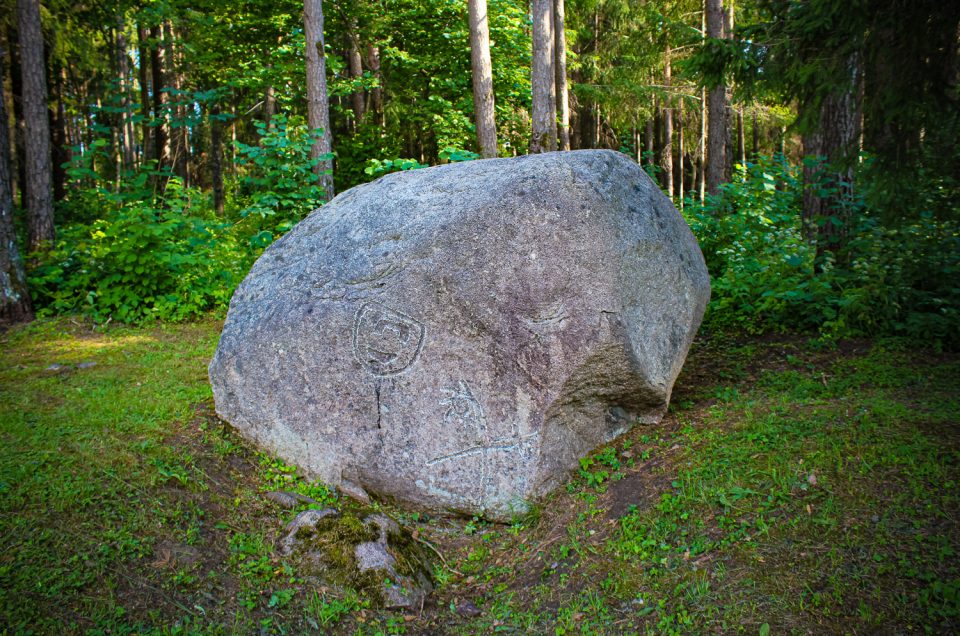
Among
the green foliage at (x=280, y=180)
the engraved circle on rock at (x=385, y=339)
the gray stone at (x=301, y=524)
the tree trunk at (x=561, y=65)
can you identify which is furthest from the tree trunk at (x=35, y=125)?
the tree trunk at (x=561, y=65)

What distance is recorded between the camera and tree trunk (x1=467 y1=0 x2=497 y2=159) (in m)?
12.1

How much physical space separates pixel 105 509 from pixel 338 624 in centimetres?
161

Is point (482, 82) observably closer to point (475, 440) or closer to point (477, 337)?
point (477, 337)

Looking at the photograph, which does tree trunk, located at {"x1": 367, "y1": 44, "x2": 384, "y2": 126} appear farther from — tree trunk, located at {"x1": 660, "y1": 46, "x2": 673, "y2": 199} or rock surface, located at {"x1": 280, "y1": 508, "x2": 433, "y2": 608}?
rock surface, located at {"x1": 280, "y1": 508, "x2": 433, "y2": 608}

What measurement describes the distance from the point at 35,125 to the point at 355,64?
827cm

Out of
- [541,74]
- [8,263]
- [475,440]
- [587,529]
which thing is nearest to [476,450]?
[475,440]

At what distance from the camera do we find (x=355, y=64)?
619 inches

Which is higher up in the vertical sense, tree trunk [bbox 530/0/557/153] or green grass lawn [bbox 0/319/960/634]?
tree trunk [bbox 530/0/557/153]

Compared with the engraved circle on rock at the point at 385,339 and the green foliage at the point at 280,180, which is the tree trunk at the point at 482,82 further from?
the engraved circle on rock at the point at 385,339

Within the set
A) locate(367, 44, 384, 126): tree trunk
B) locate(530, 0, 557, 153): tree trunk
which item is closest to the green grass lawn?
locate(530, 0, 557, 153): tree trunk

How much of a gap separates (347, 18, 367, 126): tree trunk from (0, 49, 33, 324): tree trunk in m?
7.69

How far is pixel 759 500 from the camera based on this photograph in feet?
12.3

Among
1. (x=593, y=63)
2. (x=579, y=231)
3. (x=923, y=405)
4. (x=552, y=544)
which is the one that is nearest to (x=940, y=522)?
(x=923, y=405)

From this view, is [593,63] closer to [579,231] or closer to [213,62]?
[213,62]
